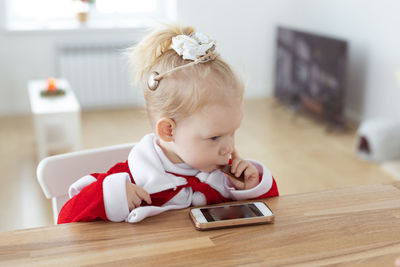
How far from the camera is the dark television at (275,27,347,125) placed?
4.01 metres

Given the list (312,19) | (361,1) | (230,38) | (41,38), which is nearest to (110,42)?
(41,38)

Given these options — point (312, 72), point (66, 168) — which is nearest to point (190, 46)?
point (66, 168)

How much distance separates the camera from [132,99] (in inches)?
199

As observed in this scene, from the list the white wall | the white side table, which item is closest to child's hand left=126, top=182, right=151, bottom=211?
the white side table

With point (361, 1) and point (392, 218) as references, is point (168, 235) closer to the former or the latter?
point (392, 218)

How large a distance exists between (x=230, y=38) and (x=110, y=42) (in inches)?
48.0

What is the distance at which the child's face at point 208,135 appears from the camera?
1.01m

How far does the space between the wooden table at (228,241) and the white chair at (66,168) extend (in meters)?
0.36

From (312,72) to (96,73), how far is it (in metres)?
2.04

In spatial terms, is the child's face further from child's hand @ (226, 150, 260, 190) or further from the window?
the window

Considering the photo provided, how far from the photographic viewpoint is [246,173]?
1113 mm

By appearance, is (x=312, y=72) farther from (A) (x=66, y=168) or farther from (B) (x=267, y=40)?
(A) (x=66, y=168)

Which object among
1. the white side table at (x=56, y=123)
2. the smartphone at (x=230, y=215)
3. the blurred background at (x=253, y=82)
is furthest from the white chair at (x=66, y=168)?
the white side table at (x=56, y=123)

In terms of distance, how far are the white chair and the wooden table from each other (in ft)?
1.17
